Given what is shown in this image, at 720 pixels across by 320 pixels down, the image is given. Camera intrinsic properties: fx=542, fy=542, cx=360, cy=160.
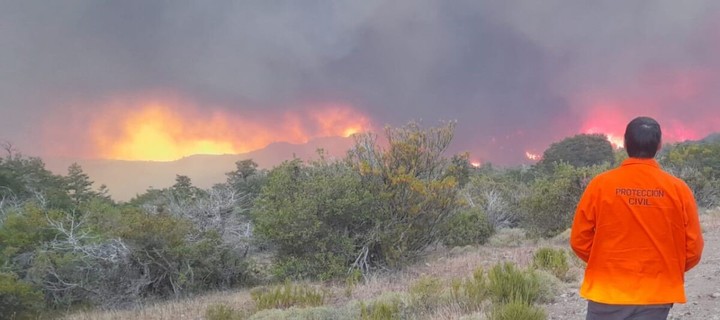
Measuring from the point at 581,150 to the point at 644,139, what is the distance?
60.6 meters

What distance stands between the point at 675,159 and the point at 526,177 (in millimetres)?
12953

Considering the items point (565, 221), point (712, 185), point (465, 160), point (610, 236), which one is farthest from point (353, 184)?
point (712, 185)

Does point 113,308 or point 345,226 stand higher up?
point 345,226

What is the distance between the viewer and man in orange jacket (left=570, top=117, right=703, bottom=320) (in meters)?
2.83

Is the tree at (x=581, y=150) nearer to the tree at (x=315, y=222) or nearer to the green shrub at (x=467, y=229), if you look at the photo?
the green shrub at (x=467, y=229)

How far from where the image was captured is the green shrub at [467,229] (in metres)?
15.6

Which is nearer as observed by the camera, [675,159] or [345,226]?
[345,226]

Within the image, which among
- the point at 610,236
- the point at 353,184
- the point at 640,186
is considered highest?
the point at 353,184

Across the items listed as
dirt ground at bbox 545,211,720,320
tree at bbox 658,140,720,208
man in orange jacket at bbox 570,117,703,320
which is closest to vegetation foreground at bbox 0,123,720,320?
dirt ground at bbox 545,211,720,320

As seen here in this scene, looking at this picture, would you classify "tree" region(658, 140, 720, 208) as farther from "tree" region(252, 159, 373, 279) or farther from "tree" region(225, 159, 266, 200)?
"tree" region(225, 159, 266, 200)

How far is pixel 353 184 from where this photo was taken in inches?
526

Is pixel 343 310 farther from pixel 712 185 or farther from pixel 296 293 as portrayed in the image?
pixel 712 185

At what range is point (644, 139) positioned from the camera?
2.95m

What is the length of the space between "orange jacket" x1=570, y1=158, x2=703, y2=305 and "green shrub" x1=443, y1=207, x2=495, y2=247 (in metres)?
12.0
